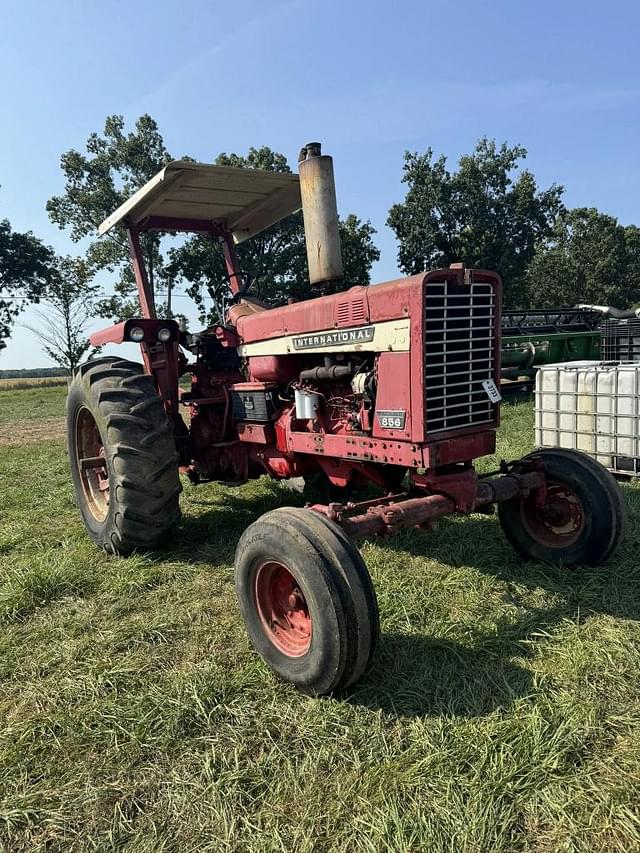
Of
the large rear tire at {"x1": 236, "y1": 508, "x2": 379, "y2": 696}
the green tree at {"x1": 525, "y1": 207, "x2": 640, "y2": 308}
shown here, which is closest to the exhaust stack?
the large rear tire at {"x1": 236, "y1": 508, "x2": 379, "y2": 696}

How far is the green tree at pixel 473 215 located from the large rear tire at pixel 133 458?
22634 mm

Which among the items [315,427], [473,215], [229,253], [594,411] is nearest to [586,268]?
[473,215]

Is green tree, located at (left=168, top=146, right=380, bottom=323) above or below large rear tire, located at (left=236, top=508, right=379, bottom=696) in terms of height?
above

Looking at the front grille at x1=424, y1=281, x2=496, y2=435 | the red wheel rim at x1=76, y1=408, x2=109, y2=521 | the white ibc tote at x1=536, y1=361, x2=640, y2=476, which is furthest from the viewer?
the white ibc tote at x1=536, y1=361, x2=640, y2=476

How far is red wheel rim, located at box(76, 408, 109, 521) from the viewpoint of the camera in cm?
475

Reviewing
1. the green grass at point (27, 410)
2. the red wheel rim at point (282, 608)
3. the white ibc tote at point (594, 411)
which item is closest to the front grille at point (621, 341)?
the white ibc tote at point (594, 411)

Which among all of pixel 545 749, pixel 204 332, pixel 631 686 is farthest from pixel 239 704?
pixel 204 332

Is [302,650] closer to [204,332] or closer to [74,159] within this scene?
[204,332]

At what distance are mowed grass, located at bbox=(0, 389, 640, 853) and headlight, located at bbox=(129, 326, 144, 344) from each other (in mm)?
1773

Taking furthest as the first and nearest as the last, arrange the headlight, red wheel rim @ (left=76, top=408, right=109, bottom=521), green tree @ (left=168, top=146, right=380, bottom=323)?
green tree @ (left=168, top=146, right=380, bottom=323) < red wheel rim @ (left=76, top=408, right=109, bottom=521) < the headlight

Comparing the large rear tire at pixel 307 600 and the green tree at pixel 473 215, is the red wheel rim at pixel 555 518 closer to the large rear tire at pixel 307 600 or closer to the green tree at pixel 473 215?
the large rear tire at pixel 307 600

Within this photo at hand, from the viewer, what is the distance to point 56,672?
9.24ft

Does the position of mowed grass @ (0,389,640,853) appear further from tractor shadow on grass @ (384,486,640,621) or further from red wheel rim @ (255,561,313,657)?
red wheel rim @ (255,561,313,657)

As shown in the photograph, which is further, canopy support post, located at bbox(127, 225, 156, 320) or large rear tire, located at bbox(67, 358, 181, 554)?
canopy support post, located at bbox(127, 225, 156, 320)
